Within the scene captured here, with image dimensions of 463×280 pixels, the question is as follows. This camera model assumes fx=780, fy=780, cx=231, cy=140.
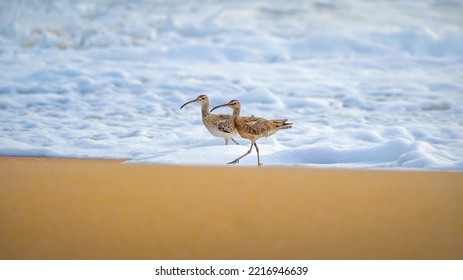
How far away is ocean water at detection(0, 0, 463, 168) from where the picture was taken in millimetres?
5895

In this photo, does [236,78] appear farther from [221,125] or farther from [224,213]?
[224,213]

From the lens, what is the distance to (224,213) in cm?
411

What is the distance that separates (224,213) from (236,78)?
5456 millimetres

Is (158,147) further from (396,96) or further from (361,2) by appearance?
(361,2)

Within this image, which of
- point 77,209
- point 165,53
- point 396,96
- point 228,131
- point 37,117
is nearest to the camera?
→ point 77,209

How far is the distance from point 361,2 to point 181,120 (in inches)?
248

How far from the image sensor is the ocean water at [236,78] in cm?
589

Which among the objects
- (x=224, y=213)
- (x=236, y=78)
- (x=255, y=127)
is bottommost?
(x=224, y=213)

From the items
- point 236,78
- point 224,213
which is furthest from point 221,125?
point 236,78

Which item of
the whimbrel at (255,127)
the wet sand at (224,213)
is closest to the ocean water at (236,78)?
the whimbrel at (255,127)

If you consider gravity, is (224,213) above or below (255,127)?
below

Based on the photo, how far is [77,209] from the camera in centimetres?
415

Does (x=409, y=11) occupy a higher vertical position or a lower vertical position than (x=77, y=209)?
higher
